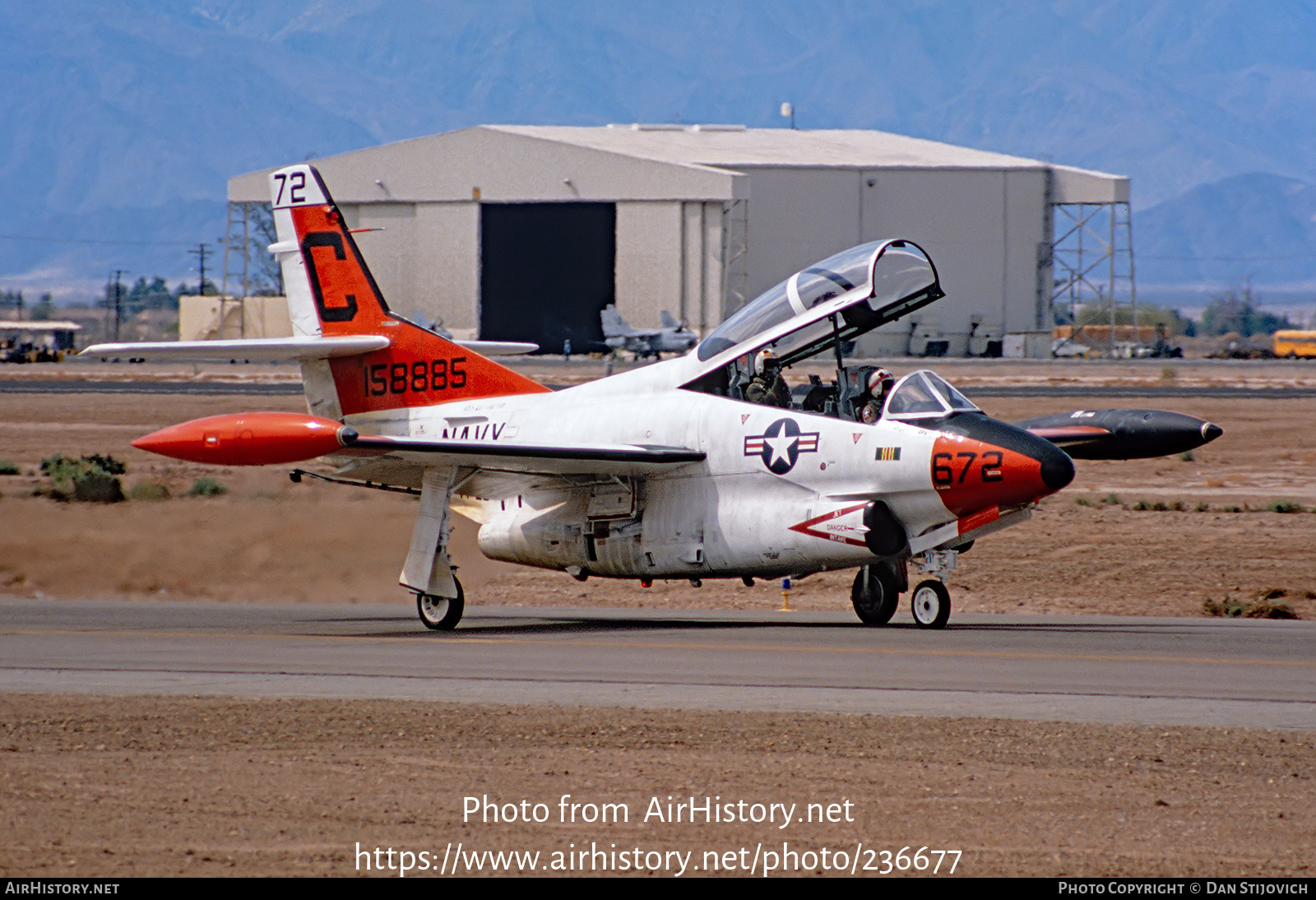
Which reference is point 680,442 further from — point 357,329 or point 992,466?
point 357,329

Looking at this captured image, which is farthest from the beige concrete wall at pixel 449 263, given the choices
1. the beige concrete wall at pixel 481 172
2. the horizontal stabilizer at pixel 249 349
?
the horizontal stabilizer at pixel 249 349

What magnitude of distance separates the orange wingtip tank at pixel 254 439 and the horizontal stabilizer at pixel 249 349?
0.97m

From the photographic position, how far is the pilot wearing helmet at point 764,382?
18.1 metres

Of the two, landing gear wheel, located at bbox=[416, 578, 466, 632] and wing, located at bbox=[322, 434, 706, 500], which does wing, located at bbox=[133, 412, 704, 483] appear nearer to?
wing, located at bbox=[322, 434, 706, 500]

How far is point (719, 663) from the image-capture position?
14508 millimetres

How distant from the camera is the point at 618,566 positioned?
61.7ft

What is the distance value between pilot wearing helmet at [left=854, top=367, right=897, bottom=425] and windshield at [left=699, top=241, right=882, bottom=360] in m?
Result: 0.98

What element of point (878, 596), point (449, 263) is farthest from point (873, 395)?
point (449, 263)

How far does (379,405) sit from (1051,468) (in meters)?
8.75

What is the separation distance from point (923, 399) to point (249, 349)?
25.0 feet

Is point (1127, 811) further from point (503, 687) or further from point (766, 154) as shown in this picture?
point (766, 154)

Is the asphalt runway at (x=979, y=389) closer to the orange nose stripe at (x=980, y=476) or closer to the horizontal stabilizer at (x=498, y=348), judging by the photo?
the horizontal stabilizer at (x=498, y=348)

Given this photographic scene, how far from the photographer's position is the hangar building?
85.6 m

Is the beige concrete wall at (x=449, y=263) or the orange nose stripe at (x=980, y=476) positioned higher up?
the beige concrete wall at (x=449, y=263)
